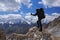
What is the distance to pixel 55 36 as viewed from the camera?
2019 centimetres

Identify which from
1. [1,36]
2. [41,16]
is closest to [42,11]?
[41,16]

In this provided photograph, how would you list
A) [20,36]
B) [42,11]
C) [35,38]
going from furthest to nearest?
[20,36] < [35,38] < [42,11]

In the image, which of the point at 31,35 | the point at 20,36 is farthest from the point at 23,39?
the point at 31,35

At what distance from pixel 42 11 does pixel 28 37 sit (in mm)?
21677

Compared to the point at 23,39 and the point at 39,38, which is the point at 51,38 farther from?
the point at 23,39

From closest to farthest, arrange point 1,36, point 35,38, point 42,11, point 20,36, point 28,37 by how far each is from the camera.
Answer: point 42,11 → point 1,36 → point 35,38 → point 28,37 → point 20,36

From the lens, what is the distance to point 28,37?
25.1m

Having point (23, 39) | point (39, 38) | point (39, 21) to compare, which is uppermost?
point (39, 21)

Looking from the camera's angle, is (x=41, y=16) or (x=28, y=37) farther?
(x=28, y=37)

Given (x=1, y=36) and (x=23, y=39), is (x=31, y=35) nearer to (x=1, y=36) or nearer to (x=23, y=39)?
(x=23, y=39)

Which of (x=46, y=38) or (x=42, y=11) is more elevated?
(x=42, y=11)

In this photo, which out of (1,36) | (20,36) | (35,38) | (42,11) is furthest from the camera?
(20,36)

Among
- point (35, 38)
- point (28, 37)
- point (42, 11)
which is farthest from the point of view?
point (28, 37)

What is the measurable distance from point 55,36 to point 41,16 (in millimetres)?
16887
